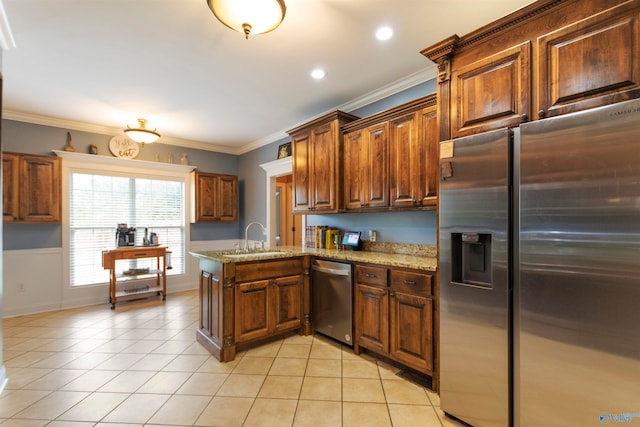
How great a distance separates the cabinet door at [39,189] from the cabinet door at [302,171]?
11.1ft

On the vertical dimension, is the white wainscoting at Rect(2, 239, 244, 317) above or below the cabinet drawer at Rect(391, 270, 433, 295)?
below

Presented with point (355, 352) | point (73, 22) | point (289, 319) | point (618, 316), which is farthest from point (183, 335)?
point (618, 316)

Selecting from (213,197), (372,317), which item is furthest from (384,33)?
(213,197)

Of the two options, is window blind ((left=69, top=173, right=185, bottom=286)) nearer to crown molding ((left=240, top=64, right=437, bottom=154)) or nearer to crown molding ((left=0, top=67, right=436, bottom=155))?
crown molding ((left=0, top=67, right=436, bottom=155))

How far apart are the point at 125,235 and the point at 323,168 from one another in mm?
3486

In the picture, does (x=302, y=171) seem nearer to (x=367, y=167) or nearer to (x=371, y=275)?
(x=367, y=167)

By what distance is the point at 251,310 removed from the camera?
9.14 ft

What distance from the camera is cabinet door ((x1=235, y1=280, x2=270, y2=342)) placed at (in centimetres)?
270

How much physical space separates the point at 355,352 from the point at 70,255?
4444mm

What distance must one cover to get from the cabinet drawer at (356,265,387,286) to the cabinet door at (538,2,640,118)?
1578 mm

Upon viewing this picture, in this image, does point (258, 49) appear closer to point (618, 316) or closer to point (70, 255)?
point (618, 316)

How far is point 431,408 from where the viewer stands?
198cm

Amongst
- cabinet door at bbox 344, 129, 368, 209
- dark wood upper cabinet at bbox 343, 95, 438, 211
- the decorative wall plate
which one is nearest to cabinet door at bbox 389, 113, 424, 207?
dark wood upper cabinet at bbox 343, 95, 438, 211

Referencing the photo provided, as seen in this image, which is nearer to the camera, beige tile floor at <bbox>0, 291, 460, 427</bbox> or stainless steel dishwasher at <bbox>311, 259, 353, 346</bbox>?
beige tile floor at <bbox>0, 291, 460, 427</bbox>
